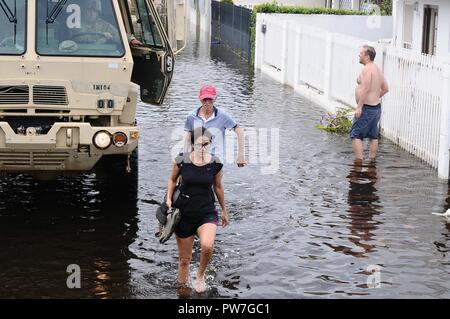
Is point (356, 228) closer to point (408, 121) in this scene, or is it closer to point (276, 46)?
point (408, 121)

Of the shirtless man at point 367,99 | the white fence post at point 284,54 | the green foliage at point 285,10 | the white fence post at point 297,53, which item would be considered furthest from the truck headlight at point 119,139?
the green foliage at point 285,10

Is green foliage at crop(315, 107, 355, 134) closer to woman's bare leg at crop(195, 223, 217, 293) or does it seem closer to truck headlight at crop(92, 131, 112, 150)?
truck headlight at crop(92, 131, 112, 150)

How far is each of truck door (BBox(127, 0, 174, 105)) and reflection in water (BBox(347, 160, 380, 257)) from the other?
2.75m

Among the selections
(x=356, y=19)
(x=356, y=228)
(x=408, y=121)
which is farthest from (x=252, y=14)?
(x=356, y=228)

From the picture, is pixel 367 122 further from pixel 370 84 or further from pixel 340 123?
pixel 340 123

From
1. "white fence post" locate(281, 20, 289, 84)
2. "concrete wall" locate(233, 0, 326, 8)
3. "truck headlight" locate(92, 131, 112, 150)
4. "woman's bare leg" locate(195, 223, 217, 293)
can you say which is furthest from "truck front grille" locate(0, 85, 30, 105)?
"concrete wall" locate(233, 0, 326, 8)

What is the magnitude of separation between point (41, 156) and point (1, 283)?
237cm

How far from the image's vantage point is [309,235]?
35.1 feet

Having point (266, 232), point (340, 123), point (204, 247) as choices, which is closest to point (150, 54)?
point (266, 232)

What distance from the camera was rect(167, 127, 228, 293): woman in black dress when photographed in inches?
336

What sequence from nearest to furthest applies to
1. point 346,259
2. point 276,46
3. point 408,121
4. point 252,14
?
point 346,259
point 408,121
point 276,46
point 252,14

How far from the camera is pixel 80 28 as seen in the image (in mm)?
11469

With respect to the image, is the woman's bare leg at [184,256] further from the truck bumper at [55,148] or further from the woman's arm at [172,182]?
the truck bumper at [55,148]

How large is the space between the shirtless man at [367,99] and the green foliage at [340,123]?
301 centimetres
